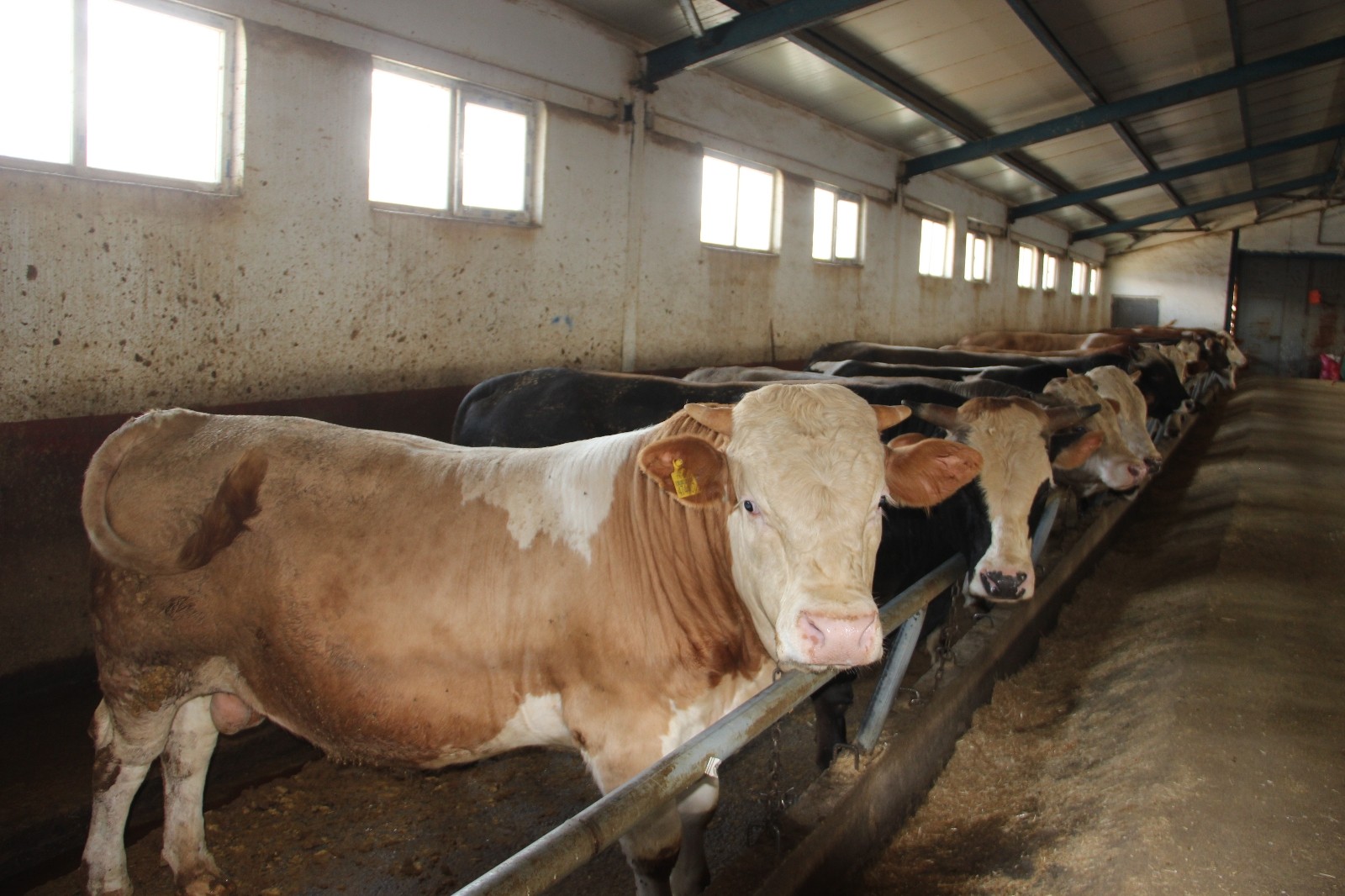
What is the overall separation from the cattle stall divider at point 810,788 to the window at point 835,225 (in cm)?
669

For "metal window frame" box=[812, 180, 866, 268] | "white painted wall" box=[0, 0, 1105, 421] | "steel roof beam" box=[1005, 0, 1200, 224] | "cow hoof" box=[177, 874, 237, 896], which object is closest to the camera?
"cow hoof" box=[177, 874, 237, 896]

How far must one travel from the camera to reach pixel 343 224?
203 inches

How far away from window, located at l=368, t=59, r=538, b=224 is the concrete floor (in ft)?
14.4

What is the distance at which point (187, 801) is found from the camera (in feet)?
8.89

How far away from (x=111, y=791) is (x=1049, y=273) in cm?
2233

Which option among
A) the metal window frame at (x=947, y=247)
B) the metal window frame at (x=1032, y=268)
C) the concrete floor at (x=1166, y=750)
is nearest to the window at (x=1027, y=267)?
the metal window frame at (x=1032, y=268)

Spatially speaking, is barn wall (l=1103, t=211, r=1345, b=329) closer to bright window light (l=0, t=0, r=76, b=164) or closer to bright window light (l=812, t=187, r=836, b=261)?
bright window light (l=812, t=187, r=836, b=261)

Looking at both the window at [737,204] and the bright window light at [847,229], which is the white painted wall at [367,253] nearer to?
the window at [737,204]

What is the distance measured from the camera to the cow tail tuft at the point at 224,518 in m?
2.28

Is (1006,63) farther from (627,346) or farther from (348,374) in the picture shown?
(348,374)

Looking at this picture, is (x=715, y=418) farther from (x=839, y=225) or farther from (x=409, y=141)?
(x=839, y=225)

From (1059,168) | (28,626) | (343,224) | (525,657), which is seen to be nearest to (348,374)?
(343,224)

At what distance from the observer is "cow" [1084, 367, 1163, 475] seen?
18.8 ft

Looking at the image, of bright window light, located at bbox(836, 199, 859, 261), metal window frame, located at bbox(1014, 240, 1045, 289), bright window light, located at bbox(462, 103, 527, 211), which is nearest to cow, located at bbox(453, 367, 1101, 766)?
bright window light, located at bbox(462, 103, 527, 211)
